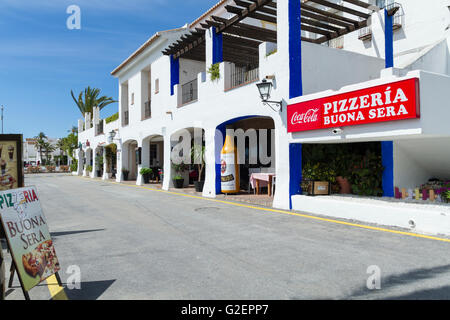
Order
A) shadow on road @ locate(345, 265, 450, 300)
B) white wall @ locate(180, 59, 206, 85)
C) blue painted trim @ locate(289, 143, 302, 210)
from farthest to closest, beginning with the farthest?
white wall @ locate(180, 59, 206, 85) < blue painted trim @ locate(289, 143, 302, 210) < shadow on road @ locate(345, 265, 450, 300)

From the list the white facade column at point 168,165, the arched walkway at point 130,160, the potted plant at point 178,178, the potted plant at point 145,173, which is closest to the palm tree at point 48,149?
the arched walkway at point 130,160

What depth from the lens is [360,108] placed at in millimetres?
7547

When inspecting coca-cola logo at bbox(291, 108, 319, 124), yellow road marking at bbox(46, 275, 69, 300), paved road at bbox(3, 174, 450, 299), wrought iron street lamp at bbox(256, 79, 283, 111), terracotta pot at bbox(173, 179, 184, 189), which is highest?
wrought iron street lamp at bbox(256, 79, 283, 111)

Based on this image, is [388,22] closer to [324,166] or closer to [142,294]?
[324,166]

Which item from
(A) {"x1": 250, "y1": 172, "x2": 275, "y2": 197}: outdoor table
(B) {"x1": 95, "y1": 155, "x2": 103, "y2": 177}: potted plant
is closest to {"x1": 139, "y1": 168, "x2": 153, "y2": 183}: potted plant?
(A) {"x1": 250, "y1": 172, "x2": 275, "y2": 197}: outdoor table

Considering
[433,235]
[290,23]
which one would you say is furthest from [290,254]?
[290,23]

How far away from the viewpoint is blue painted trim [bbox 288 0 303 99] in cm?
977

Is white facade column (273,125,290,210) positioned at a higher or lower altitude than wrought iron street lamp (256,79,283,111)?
lower

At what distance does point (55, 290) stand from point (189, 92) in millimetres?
14525

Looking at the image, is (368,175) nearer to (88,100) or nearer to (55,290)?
(55,290)

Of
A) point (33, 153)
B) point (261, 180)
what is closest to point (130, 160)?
point (261, 180)

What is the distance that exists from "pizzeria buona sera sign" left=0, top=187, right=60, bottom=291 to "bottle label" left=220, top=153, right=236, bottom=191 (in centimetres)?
915

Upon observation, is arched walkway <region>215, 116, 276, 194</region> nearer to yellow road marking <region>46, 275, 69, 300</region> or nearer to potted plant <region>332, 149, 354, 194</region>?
potted plant <region>332, 149, 354, 194</region>

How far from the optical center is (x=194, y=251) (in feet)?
17.9
